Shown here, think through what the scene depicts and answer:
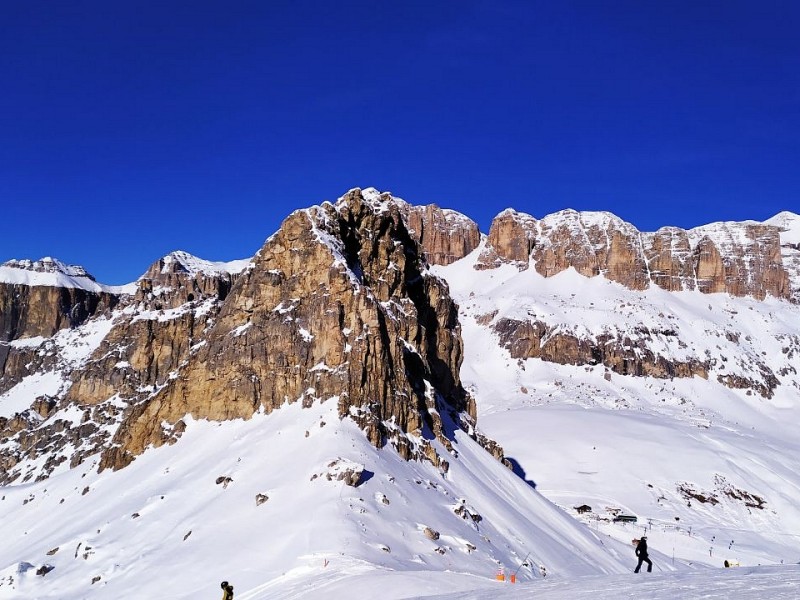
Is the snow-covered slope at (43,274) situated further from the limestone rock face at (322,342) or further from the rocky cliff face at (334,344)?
the limestone rock face at (322,342)

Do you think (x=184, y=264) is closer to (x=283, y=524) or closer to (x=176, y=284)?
(x=176, y=284)

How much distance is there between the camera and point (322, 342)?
58.0 metres

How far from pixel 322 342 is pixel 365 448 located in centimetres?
1210

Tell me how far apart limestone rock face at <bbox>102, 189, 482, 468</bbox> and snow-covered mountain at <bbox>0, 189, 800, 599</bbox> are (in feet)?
0.67

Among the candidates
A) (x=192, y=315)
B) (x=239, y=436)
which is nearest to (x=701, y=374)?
(x=192, y=315)

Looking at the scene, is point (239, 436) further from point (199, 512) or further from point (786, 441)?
point (786, 441)

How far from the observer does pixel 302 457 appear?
47.9 m

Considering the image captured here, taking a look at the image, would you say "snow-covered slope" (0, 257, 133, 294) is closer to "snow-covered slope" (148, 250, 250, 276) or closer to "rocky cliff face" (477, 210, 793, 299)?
"snow-covered slope" (148, 250, 250, 276)

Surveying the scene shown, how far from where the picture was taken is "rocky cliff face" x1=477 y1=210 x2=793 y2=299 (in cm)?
18550

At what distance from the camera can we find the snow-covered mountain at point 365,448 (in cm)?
3888

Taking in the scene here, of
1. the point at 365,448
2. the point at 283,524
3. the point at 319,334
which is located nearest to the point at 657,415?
the point at 319,334

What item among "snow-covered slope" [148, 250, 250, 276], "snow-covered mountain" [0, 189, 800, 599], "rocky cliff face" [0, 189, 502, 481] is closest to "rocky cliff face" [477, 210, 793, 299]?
"snow-covered mountain" [0, 189, 800, 599]

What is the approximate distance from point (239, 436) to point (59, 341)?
5210 inches

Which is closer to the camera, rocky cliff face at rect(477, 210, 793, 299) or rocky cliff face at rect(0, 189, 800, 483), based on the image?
rocky cliff face at rect(0, 189, 800, 483)
